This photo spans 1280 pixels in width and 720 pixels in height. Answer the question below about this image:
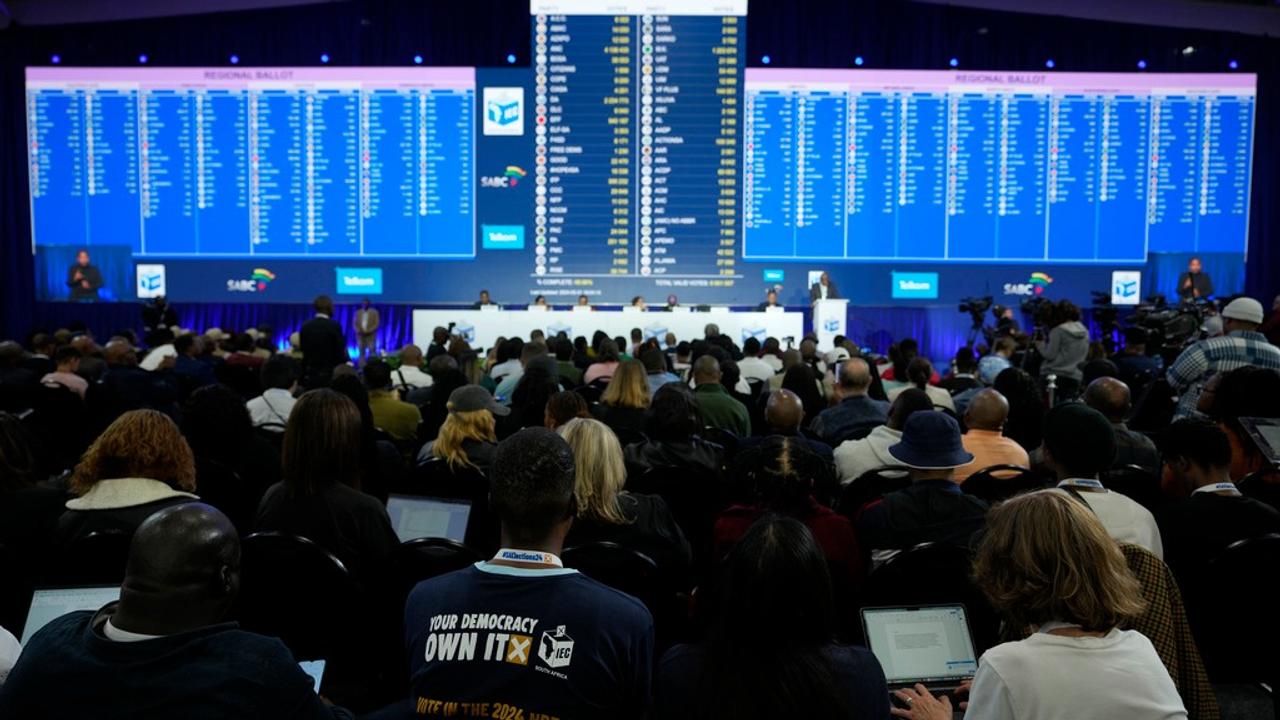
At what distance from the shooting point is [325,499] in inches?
120

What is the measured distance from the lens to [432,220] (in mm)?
14016

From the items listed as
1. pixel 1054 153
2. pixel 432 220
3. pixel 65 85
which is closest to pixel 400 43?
pixel 432 220

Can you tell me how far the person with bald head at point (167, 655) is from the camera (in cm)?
143

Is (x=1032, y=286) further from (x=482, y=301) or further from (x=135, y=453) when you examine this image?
(x=135, y=453)

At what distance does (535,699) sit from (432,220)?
12882 millimetres

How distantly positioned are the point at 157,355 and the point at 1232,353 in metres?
8.08

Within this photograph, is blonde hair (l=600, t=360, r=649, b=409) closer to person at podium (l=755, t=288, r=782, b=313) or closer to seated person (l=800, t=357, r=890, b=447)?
seated person (l=800, t=357, r=890, b=447)

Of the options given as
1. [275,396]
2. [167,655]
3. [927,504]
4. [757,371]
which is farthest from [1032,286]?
[167,655]

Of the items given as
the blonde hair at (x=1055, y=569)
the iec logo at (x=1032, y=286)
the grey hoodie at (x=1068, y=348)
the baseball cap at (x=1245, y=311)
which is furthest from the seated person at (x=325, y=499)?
the iec logo at (x=1032, y=286)

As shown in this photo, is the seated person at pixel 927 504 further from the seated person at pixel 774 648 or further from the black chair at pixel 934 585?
the seated person at pixel 774 648

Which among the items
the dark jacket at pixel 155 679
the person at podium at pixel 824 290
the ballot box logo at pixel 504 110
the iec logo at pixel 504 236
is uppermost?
the ballot box logo at pixel 504 110

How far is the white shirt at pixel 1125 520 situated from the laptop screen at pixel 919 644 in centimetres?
69

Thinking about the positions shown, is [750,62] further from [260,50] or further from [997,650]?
[997,650]

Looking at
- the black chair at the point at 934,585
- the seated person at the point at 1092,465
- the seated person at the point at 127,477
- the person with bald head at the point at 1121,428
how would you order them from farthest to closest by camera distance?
the person with bald head at the point at 1121,428
the seated person at the point at 127,477
the seated person at the point at 1092,465
the black chair at the point at 934,585
